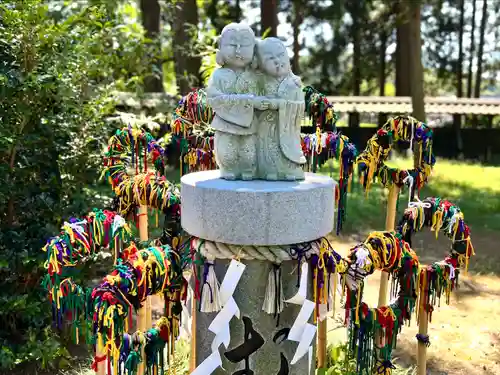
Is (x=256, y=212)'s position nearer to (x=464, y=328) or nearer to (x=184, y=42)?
(x=464, y=328)

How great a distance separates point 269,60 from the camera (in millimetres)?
2547

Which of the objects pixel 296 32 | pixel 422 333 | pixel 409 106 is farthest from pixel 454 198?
pixel 296 32

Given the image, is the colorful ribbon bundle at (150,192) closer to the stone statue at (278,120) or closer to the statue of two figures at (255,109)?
the statue of two figures at (255,109)

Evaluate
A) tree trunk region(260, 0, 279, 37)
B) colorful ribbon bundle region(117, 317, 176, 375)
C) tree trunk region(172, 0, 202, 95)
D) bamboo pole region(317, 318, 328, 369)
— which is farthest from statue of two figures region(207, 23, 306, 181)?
tree trunk region(260, 0, 279, 37)

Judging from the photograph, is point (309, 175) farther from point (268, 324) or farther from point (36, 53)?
point (36, 53)

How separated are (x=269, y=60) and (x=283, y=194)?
0.73 metres

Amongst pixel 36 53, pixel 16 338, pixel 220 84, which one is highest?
pixel 36 53

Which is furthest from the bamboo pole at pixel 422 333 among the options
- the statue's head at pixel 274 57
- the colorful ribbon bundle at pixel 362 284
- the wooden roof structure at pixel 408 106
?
the wooden roof structure at pixel 408 106

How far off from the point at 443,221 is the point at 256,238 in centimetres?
123

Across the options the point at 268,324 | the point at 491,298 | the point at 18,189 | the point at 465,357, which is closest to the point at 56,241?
the point at 268,324

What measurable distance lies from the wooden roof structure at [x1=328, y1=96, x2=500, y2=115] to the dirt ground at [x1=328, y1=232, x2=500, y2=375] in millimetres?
8012

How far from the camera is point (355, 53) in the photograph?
19.5 m

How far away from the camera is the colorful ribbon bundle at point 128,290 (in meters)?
2.08

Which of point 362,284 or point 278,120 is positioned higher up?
point 278,120
